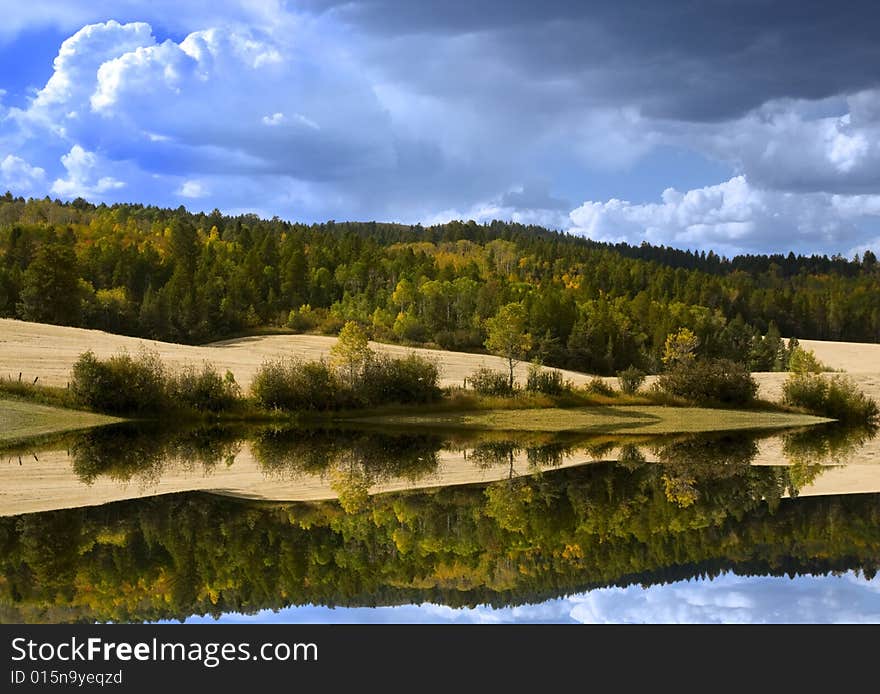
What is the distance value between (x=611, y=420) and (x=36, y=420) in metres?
33.0

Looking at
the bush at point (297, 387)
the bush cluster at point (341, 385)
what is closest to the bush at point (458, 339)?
the bush cluster at point (341, 385)

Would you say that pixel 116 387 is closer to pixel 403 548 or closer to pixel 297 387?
pixel 297 387

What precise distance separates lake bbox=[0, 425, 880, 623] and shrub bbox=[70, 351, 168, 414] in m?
13.6

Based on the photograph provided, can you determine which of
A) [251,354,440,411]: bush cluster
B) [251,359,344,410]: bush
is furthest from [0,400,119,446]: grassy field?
[251,354,440,411]: bush cluster

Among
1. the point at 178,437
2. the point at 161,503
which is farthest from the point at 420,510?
the point at 178,437

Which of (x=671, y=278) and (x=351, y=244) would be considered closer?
(x=351, y=244)

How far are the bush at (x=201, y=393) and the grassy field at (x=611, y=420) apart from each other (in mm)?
8319

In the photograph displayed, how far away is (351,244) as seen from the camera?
157750 millimetres

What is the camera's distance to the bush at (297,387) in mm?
53281

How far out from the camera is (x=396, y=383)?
56.8 meters

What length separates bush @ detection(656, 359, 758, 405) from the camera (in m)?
60.9

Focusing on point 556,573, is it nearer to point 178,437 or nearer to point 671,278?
point 178,437
